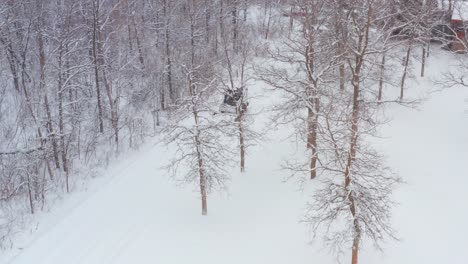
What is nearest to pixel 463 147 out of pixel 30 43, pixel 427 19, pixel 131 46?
pixel 427 19

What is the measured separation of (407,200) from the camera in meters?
19.7

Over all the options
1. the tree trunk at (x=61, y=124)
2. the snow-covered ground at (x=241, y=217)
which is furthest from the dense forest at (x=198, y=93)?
the snow-covered ground at (x=241, y=217)

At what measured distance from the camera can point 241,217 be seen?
1964cm

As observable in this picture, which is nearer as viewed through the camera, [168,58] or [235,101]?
[235,101]

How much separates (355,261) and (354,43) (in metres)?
11.8

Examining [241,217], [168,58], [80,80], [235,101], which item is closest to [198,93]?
[235,101]

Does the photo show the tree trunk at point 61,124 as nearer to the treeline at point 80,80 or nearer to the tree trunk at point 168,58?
the treeline at point 80,80

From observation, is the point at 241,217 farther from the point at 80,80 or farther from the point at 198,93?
the point at 80,80

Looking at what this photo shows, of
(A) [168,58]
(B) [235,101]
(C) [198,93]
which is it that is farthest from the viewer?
(A) [168,58]

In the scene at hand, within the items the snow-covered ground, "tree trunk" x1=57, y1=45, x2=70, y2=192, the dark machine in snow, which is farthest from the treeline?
the dark machine in snow

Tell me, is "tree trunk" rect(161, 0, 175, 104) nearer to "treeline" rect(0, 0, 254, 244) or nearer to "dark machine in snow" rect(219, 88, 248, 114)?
"treeline" rect(0, 0, 254, 244)

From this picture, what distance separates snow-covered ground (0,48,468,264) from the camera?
17.3m

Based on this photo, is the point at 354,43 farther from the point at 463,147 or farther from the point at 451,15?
the point at 451,15

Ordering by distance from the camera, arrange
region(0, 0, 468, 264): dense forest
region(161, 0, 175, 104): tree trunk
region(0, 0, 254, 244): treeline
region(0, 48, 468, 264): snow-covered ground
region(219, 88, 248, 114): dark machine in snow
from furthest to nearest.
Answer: region(161, 0, 175, 104): tree trunk
region(0, 0, 254, 244): treeline
region(219, 88, 248, 114): dark machine in snow
region(0, 0, 468, 264): dense forest
region(0, 48, 468, 264): snow-covered ground
